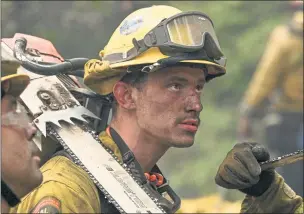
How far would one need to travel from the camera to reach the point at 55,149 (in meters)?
6.08

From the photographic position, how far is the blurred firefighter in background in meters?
12.7

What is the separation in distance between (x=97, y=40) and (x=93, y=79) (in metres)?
6.68

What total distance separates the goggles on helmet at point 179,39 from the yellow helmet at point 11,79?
1374 millimetres

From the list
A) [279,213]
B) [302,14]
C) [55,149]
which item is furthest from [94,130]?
[302,14]

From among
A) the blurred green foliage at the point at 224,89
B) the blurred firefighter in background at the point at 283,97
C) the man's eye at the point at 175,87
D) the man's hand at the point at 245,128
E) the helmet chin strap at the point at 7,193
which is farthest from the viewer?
the blurred green foliage at the point at 224,89

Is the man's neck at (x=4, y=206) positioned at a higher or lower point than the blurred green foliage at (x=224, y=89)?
higher

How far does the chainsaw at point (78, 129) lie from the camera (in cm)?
567

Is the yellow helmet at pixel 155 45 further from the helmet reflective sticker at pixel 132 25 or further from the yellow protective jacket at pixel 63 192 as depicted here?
the yellow protective jacket at pixel 63 192

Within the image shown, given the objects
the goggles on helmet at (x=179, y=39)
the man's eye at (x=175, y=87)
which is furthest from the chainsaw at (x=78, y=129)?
the man's eye at (x=175, y=87)

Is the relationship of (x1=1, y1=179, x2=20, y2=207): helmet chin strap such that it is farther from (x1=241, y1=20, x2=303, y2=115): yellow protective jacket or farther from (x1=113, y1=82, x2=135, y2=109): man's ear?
(x1=241, y1=20, x2=303, y2=115): yellow protective jacket

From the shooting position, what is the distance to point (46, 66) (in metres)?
6.10

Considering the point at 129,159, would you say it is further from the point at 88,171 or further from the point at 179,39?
the point at 179,39

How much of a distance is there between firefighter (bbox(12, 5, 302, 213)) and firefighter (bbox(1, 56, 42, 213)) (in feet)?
4.49

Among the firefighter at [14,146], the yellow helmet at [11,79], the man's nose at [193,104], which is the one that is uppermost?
the yellow helmet at [11,79]
